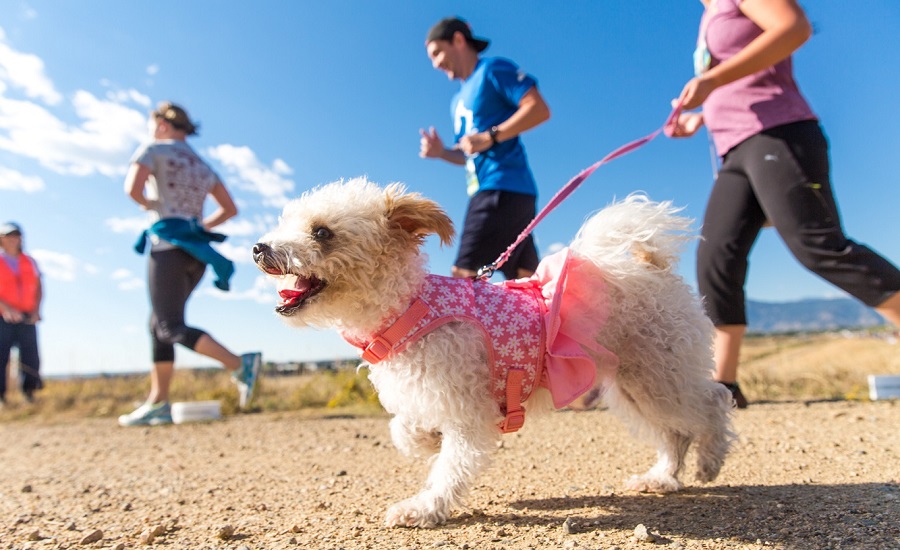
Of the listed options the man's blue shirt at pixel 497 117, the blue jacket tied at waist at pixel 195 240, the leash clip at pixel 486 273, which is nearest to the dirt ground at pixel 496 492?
the leash clip at pixel 486 273

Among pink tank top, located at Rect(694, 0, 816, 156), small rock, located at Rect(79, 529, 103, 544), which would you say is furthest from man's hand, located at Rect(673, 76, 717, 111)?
small rock, located at Rect(79, 529, 103, 544)

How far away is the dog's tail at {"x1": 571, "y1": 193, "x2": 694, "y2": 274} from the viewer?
10.1 ft

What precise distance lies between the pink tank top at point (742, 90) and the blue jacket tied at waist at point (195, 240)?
4.85 metres

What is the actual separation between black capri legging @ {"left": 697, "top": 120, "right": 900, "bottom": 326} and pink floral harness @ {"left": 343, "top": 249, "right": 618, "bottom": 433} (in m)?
1.35

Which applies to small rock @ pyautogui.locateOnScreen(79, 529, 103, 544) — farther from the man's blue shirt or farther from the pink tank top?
the pink tank top

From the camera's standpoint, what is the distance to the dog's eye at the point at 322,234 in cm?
268

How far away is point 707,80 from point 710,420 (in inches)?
74.0

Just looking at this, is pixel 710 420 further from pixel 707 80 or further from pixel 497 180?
pixel 497 180

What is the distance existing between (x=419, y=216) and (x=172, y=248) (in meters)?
4.27

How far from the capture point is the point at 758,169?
3.56 metres

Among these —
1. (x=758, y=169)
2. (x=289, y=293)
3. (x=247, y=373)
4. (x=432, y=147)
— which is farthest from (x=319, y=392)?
(x=758, y=169)

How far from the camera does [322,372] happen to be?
9148 millimetres

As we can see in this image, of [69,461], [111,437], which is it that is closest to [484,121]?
[69,461]

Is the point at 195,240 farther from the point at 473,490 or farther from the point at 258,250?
the point at 473,490
